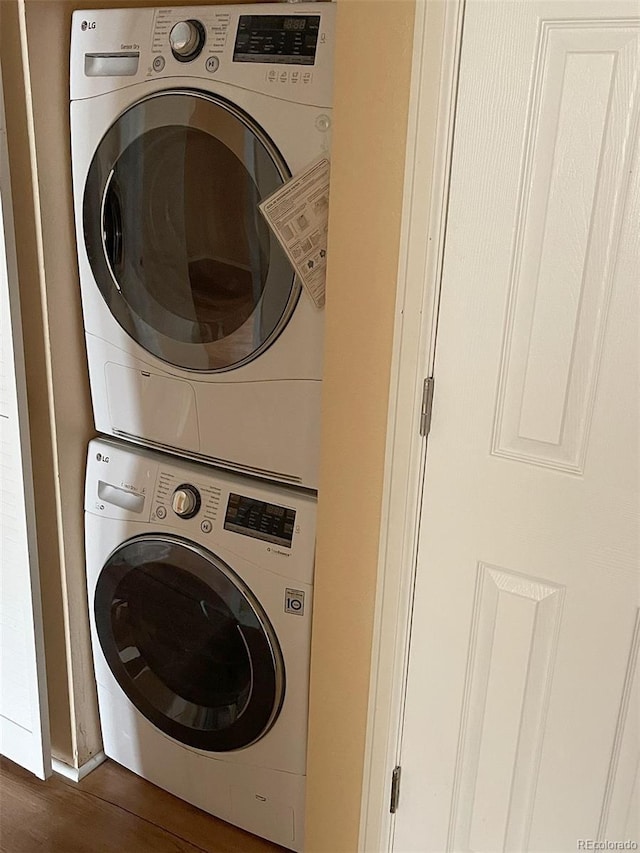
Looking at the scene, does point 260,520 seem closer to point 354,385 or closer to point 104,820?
point 354,385

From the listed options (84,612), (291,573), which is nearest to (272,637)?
(291,573)

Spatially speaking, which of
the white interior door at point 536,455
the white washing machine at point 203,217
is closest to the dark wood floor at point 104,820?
the white interior door at point 536,455

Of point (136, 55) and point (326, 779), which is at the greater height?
point (136, 55)

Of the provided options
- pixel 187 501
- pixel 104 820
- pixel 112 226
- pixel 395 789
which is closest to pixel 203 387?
pixel 187 501

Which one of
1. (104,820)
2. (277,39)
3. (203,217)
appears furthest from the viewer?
(104,820)

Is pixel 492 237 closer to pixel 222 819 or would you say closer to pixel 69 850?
pixel 222 819

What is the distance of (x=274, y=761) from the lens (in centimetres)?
158

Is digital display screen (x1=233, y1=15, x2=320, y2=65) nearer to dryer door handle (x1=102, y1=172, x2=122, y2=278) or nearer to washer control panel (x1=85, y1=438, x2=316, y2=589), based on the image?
dryer door handle (x1=102, y1=172, x2=122, y2=278)

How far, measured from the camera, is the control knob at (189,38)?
1.28m

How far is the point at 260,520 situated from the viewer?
57.4 inches

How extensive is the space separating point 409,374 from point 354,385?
0.09 m

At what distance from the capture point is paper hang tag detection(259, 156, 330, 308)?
4.03 feet

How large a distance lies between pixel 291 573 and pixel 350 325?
51cm

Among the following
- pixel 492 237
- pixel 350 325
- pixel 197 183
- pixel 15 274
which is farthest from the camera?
pixel 15 274
